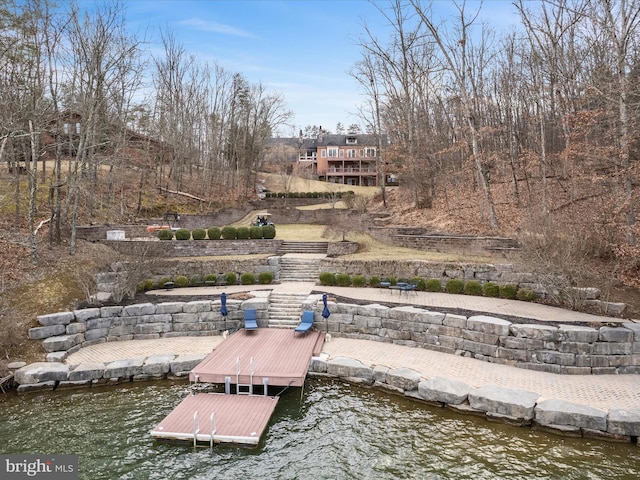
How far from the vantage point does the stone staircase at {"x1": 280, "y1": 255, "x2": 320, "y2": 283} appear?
18562mm

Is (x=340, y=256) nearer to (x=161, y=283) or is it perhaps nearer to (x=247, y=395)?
(x=161, y=283)

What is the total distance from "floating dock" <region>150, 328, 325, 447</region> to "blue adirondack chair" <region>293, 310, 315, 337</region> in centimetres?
28

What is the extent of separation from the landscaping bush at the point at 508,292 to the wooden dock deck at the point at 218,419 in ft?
31.2

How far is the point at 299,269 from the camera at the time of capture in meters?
19.2

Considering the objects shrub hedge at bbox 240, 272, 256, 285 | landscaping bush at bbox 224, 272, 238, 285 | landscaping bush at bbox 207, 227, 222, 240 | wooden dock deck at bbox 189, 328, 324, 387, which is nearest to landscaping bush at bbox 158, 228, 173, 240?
landscaping bush at bbox 207, 227, 222, 240

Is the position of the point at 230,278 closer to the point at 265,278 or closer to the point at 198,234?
the point at 265,278

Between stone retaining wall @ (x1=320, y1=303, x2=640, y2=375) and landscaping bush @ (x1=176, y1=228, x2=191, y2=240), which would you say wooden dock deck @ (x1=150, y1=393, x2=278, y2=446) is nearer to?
stone retaining wall @ (x1=320, y1=303, x2=640, y2=375)

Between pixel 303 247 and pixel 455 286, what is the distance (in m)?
9.22

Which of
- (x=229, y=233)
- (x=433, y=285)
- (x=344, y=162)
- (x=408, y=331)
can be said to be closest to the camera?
(x=408, y=331)

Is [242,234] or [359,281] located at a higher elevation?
[242,234]

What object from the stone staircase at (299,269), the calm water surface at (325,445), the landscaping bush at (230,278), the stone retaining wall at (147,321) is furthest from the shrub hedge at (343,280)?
the calm water surface at (325,445)

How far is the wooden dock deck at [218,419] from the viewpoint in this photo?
26.1 ft

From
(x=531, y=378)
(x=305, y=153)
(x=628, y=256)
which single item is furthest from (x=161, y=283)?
(x=305, y=153)

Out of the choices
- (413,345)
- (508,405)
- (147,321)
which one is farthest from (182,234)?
(508,405)
